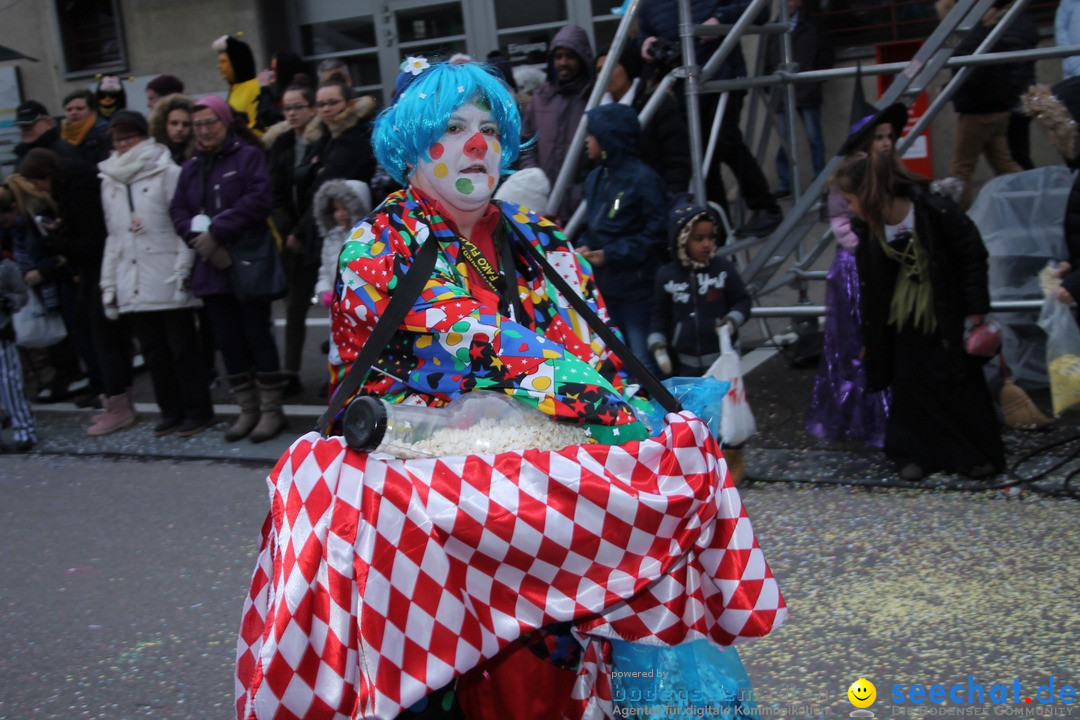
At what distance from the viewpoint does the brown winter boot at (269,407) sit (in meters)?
7.05

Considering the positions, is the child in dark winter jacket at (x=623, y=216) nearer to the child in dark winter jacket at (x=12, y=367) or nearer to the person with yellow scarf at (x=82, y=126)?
the child in dark winter jacket at (x=12, y=367)

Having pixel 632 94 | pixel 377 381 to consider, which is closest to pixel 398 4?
pixel 632 94

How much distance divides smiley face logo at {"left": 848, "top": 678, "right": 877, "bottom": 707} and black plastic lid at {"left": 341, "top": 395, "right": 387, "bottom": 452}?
173 centimetres

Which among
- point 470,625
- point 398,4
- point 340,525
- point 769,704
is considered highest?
point 398,4

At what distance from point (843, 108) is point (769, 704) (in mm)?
7889

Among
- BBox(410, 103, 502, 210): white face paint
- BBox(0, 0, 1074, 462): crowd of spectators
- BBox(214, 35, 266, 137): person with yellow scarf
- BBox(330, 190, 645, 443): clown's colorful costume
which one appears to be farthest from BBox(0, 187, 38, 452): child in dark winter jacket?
BBox(410, 103, 502, 210): white face paint

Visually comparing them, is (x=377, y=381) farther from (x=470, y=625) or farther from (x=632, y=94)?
(x=632, y=94)

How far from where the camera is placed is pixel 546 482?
2.46 meters

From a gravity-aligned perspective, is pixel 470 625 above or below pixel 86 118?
below

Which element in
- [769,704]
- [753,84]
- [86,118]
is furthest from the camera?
[86,118]

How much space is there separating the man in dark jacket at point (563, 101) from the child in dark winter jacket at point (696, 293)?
185 centimetres

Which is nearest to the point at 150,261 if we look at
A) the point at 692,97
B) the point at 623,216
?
the point at 623,216

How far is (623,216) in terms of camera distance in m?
6.02

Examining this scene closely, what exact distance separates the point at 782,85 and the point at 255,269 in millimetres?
3262
